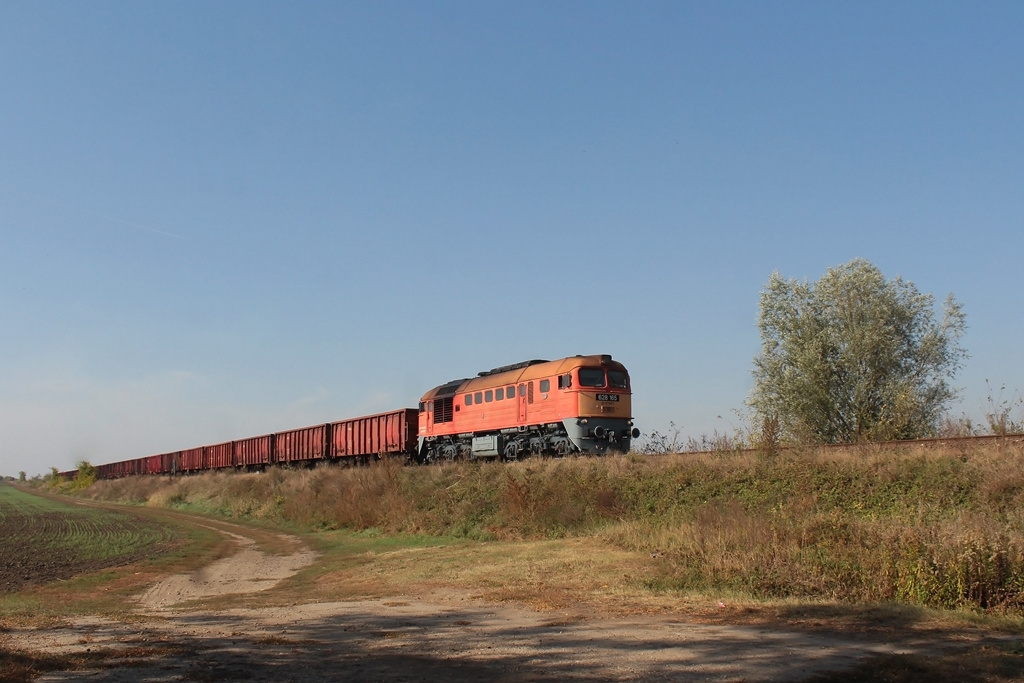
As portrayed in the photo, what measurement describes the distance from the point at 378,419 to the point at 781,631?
108ft

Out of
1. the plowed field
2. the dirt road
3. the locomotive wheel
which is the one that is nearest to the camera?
the dirt road

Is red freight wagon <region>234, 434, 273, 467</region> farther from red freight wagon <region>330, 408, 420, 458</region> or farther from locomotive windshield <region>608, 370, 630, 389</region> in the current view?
locomotive windshield <region>608, 370, 630, 389</region>

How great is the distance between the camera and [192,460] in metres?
72.7

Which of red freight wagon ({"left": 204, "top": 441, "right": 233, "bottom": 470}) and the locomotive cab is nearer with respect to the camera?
the locomotive cab

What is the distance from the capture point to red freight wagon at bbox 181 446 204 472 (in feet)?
232

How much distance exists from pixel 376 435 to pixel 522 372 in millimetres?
13524

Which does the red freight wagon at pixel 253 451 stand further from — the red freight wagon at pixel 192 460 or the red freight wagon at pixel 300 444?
the red freight wagon at pixel 192 460

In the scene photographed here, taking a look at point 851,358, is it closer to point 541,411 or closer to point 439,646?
point 541,411

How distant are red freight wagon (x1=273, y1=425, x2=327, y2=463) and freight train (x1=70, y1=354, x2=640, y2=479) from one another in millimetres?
1652

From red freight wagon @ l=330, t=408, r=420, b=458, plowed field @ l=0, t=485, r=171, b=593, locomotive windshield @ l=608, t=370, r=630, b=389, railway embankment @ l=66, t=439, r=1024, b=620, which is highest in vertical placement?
locomotive windshield @ l=608, t=370, r=630, b=389

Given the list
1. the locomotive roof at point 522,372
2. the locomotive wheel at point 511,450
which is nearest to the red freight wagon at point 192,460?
the locomotive roof at point 522,372

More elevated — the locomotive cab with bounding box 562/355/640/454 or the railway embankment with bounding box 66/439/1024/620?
the locomotive cab with bounding box 562/355/640/454

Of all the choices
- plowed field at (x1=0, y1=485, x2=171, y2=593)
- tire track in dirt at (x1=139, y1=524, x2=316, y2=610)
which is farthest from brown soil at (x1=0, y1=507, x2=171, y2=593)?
tire track in dirt at (x1=139, y1=524, x2=316, y2=610)

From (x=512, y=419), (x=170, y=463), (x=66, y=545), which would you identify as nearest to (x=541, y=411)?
(x=512, y=419)
